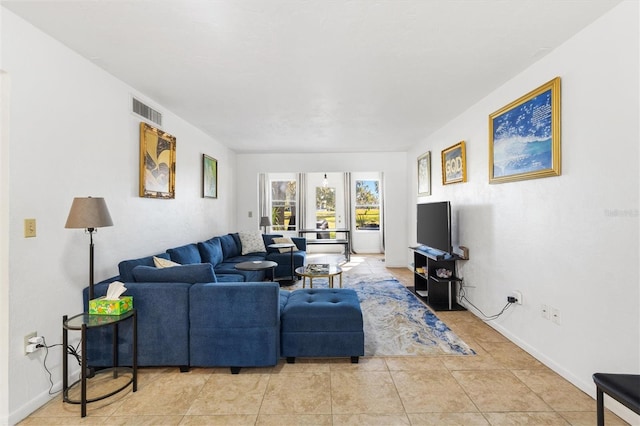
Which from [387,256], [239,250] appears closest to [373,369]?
[239,250]

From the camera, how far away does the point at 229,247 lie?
527 centimetres

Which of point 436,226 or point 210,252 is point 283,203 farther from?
point 436,226

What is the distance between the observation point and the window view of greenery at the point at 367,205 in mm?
9141

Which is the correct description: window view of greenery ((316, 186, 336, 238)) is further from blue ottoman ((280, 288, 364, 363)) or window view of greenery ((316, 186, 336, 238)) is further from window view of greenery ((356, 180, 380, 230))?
blue ottoman ((280, 288, 364, 363))

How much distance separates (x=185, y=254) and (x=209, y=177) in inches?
69.9

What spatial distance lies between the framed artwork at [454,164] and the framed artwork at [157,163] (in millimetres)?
3702

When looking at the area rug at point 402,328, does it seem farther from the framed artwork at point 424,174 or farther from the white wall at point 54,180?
the white wall at point 54,180

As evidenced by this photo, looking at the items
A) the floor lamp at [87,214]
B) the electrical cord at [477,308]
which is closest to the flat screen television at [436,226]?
the electrical cord at [477,308]

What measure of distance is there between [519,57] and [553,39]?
0.94 feet

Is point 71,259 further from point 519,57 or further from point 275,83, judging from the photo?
point 519,57

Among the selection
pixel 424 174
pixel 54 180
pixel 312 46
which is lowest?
pixel 54 180

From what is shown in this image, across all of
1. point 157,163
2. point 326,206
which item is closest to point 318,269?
point 157,163

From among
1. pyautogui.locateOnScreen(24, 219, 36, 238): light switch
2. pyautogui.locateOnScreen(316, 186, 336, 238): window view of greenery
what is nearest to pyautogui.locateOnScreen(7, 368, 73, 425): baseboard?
pyautogui.locateOnScreen(24, 219, 36, 238): light switch

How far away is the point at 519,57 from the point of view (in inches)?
101
